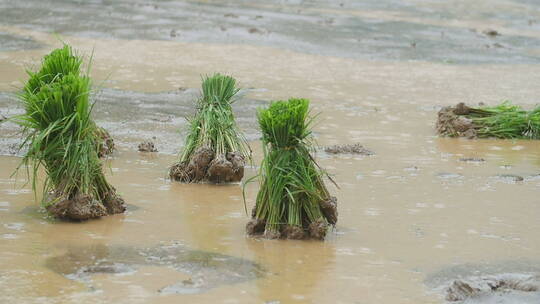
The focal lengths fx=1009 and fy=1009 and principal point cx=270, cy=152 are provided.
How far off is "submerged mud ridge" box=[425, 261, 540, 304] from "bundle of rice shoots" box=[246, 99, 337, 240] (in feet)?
3.65

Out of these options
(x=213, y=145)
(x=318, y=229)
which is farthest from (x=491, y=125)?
(x=318, y=229)

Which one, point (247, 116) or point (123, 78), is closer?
point (247, 116)

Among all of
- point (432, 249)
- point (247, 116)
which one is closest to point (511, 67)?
point (247, 116)

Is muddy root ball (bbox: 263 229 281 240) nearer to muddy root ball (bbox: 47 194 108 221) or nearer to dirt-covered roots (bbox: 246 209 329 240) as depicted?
dirt-covered roots (bbox: 246 209 329 240)

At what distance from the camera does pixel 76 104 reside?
7.71m

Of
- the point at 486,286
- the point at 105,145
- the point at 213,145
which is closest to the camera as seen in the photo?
the point at 486,286

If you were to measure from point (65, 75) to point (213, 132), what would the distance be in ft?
5.63

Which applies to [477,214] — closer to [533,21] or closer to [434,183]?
[434,183]

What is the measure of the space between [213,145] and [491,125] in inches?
168

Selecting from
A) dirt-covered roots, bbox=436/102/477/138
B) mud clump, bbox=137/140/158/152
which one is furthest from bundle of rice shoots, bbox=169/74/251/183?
dirt-covered roots, bbox=436/102/477/138

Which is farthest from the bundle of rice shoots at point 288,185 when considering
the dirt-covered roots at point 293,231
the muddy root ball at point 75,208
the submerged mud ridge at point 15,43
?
the submerged mud ridge at point 15,43

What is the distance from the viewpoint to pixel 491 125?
39.8ft

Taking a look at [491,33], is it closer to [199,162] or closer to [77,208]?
[199,162]

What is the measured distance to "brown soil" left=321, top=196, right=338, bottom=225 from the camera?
7547 mm
